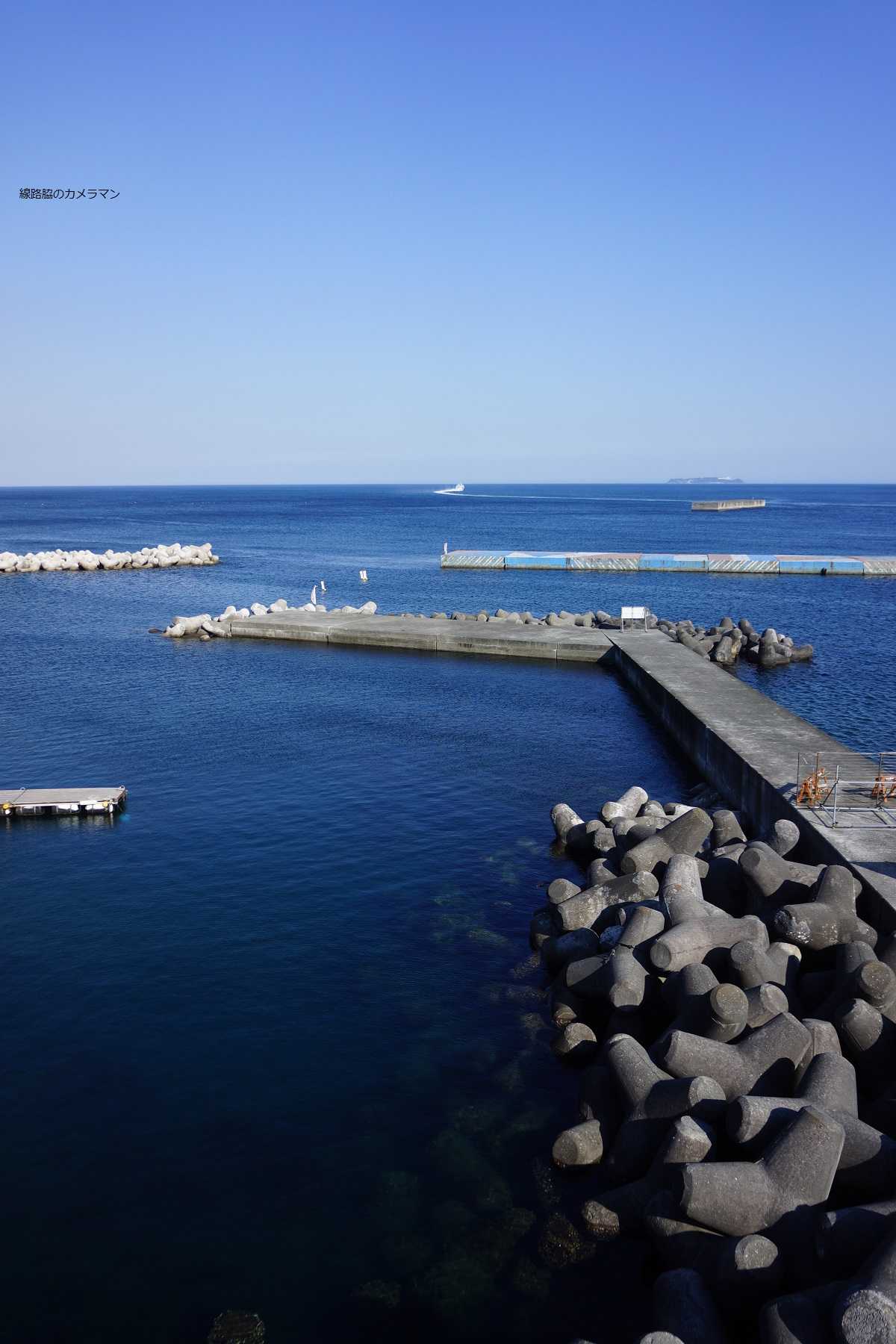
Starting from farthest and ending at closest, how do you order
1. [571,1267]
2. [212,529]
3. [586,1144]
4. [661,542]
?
[212,529] < [661,542] < [586,1144] < [571,1267]

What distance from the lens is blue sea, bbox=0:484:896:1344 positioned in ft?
30.7

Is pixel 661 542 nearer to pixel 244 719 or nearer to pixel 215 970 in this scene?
pixel 244 719

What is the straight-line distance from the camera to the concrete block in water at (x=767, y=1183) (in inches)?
333

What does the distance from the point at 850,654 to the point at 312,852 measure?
96.7 ft

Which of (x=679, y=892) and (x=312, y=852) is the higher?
(x=679, y=892)

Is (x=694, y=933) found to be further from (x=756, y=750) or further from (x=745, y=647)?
(x=745, y=647)

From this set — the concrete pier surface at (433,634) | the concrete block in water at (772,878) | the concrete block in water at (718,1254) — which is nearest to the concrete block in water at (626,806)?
the concrete block in water at (772,878)

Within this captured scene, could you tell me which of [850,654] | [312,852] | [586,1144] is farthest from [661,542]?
[586,1144]

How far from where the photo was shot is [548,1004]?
547 inches

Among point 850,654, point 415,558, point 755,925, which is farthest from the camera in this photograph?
point 415,558

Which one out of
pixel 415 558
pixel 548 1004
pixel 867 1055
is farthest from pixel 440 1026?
pixel 415 558

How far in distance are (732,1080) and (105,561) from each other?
7385 cm

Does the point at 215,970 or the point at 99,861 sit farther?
the point at 99,861

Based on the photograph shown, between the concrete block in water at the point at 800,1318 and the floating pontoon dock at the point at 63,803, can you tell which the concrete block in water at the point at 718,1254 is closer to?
the concrete block in water at the point at 800,1318
